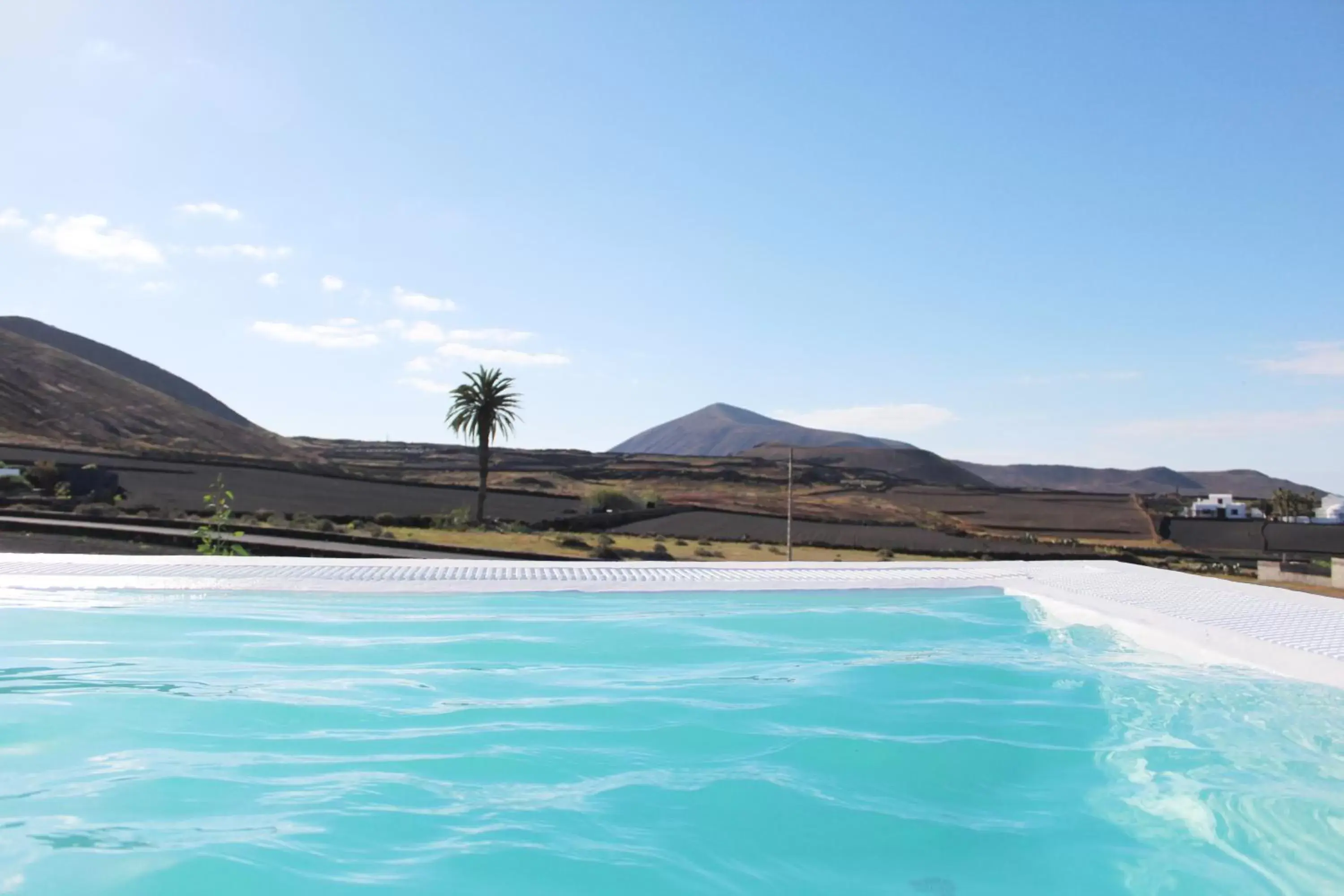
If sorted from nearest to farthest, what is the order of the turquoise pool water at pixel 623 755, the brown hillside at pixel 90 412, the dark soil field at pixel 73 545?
the turquoise pool water at pixel 623 755 < the dark soil field at pixel 73 545 < the brown hillside at pixel 90 412

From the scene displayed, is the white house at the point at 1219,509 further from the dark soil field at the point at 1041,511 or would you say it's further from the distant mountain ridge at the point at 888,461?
the distant mountain ridge at the point at 888,461

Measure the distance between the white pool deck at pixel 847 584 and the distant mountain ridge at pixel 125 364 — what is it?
87.7 metres

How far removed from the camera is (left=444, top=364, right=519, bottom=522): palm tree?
29.5 metres

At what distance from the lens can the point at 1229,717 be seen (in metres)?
4.27

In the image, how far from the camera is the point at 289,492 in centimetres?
3055

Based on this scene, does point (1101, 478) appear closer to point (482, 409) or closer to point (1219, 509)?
point (1219, 509)

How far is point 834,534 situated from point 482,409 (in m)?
11.7

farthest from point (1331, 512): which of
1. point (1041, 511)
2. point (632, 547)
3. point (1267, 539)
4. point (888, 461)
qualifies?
point (888, 461)

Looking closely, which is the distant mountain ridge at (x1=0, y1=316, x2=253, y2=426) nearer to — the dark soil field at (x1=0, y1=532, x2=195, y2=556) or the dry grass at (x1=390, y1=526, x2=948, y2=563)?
the dry grass at (x1=390, y1=526, x2=948, y2=563)

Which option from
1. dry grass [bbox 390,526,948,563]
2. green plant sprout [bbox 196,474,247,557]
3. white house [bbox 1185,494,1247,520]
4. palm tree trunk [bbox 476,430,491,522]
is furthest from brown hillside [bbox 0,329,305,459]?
white house [bbox 1185,494,1247,520]

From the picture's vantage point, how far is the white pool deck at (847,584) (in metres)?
4.71

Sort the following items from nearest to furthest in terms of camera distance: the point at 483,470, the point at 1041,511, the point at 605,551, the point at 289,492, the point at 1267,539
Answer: the point at 605,551, the point at 483,470, the point at 289,492, the point at 1267,539, the point at 1041,511

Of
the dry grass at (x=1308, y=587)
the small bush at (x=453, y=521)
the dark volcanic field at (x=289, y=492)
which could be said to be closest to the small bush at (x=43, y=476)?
the dark volcanic field at (x=289, y=492)

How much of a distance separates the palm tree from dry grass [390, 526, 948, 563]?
455 centimetres
